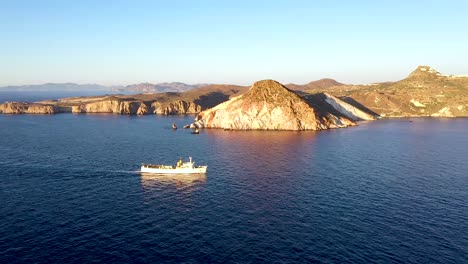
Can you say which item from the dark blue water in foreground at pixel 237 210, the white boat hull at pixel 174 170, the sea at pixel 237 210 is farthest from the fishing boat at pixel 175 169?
the dark blue water in foreground at pixel 237 210

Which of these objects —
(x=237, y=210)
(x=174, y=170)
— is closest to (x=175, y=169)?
(x=174, y=170)

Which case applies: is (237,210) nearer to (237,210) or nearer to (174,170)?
(237,210)

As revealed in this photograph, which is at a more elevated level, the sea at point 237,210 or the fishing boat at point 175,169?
the fishing boat at point 175,169

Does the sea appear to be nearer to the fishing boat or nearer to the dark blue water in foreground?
the dark blue water in foreground

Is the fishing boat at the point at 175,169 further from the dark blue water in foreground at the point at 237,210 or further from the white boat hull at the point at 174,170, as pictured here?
the dark blue water in foreground at the point at 237,210

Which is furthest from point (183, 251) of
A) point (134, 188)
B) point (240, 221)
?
point (134, 188)

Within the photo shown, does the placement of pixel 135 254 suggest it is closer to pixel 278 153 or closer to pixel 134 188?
pixel 134 188

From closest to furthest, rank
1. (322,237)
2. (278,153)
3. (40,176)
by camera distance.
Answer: (322,237) → (40,176) → (278,153)
